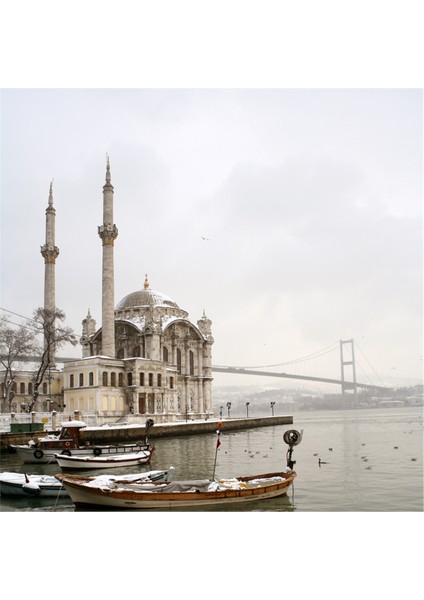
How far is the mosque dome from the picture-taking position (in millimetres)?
67562

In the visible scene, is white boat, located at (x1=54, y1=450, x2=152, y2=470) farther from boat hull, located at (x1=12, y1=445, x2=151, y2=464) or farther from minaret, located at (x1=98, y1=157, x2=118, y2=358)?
minaret, located at (x1=98, y1=157, x2=118, y2=358)

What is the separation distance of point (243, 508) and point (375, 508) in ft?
11.1

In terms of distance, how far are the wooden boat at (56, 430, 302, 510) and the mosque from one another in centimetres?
3123

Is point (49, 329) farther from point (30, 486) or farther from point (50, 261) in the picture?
point (30, 486)

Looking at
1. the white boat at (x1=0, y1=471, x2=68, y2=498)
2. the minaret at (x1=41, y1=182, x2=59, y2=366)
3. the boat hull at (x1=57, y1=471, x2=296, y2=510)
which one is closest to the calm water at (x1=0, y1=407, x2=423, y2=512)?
the white boat at (x1=0, y1=471, x2=68, y2=498)

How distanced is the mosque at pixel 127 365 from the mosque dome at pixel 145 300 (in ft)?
0.54

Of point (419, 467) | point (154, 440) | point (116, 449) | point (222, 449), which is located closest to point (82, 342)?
point (154, 440)

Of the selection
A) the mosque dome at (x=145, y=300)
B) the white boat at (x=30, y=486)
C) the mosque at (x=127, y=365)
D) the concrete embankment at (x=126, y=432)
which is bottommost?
the concrete embankment at (x=126, y=432)

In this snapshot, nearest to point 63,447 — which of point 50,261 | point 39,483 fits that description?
point 39,483

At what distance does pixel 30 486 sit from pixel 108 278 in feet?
112

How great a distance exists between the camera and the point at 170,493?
14.7 metres

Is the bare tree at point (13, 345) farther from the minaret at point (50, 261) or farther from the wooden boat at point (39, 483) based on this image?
the wooden boat at point (39, 483)

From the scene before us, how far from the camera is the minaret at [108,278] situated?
1982 inches

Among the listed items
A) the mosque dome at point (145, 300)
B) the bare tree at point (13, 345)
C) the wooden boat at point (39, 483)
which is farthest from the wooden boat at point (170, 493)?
the mosque dome at point (145, 300)
